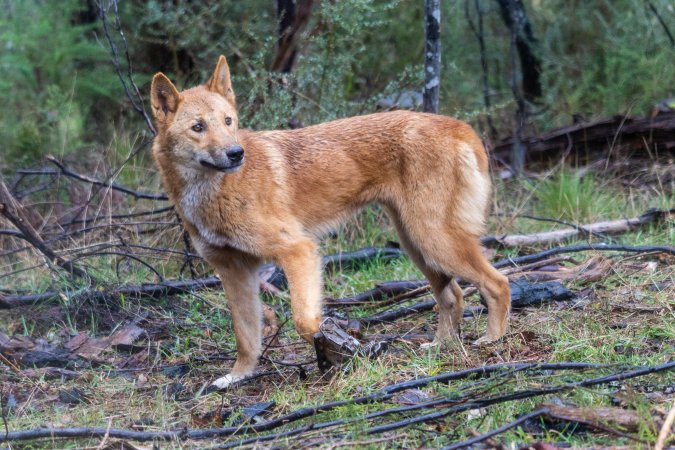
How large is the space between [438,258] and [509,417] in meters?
1.60

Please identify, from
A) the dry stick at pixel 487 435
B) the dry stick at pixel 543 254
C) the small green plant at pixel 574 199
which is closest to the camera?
the dry stick at pixel 487 435

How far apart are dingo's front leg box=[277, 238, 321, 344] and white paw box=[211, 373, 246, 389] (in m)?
0.56

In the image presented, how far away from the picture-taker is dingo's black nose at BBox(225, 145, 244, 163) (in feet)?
16.5

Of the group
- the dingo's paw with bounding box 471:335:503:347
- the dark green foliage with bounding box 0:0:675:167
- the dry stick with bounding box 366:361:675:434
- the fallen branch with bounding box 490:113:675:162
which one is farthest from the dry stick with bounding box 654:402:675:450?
the fallen branch with bounding box 490:113:675:162

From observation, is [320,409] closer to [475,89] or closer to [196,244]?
[196,244]

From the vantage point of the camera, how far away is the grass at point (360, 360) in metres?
4.04

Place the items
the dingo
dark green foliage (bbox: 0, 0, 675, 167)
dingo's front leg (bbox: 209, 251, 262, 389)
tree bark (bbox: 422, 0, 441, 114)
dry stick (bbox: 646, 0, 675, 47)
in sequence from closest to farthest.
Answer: the dingo
dingo's front leg (bbox: 209, 251, 262, 389)
tree bark (bbox: 422, 0, 441, 114)
dark green foliage (bbox: 0, 0, 675, 167)
dry stick (bbox: 646, 0, 675, 47)

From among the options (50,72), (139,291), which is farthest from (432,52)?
(50,72)

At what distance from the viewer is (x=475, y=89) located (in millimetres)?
10617

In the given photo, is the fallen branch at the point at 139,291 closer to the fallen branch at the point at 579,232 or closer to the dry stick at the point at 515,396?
the fallen branch at the point at 579,232

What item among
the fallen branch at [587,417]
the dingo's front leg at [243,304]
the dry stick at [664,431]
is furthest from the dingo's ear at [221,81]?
the dry stick at [664,431]

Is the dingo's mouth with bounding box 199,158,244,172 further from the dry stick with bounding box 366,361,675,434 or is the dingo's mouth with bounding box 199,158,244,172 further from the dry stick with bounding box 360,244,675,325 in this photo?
the dry stick with bounding box 366,361,675,434

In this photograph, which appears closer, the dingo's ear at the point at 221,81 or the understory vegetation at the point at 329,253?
the understory vegetation at the point at 329,253

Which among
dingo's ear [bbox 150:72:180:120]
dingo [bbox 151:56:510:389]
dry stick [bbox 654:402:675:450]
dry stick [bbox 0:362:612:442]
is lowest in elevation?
dry stick [bbox 0:362:612:442]
